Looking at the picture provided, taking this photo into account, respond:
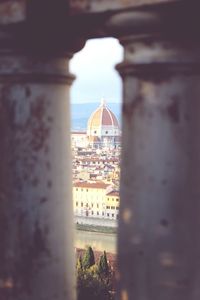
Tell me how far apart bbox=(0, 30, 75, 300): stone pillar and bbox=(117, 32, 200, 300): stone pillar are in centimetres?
23

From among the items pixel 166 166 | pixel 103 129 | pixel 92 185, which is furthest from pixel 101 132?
pixel 166 166

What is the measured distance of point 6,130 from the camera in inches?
55.8

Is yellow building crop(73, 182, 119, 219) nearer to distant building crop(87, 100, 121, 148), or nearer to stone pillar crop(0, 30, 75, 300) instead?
distant building crop(87, 100, 121, 148)

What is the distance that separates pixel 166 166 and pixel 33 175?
0.32m

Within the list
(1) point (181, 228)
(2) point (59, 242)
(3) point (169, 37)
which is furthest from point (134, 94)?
(2) point (59, 242)

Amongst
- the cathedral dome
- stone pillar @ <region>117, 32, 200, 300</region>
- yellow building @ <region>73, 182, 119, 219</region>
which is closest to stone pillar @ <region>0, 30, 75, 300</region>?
stone pillar @ <region>117, 32, 200, 300</region>

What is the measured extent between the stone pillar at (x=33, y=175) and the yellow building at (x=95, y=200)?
38.9m

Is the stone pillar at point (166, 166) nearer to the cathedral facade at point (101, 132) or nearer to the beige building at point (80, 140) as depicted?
the cathedral facade at point (101, 132)

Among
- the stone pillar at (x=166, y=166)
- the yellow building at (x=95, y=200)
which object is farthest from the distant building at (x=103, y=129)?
the stone pillar at (x=166, y=166)

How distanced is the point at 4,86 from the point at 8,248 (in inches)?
14.1

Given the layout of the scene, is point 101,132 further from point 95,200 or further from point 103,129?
point 95,200

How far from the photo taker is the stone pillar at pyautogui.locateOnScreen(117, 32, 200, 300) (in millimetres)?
1232

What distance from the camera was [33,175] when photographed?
140cm

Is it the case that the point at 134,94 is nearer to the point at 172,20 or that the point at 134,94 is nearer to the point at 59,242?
the point at 172,20
